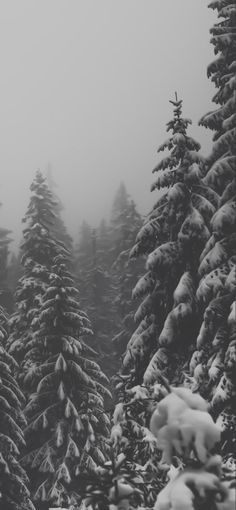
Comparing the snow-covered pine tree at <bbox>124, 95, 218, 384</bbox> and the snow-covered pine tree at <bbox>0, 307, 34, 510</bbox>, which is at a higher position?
the snow-covered pine tree at <bbox>124, 95, 218, 384</bbox>

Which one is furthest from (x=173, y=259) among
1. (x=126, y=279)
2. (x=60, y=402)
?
(x=126, y=279)

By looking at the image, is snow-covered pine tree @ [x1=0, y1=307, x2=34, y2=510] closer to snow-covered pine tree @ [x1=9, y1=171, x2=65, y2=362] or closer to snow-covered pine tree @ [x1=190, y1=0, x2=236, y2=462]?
snow-covered pine tree @ [x1=9, y1=171, x2=65, y2=362]

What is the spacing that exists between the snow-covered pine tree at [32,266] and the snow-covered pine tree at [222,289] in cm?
1337

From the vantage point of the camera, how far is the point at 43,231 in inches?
1018

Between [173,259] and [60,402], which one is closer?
[173,259]

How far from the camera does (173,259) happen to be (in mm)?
13094

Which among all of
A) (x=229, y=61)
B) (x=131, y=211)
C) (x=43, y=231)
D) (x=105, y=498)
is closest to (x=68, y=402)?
(x=43, y=231)

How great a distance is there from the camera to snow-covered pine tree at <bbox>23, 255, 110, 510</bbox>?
20016mm

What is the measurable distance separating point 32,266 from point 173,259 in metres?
13.8

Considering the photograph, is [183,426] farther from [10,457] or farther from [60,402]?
[60,402]

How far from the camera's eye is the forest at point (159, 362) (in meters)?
4.16

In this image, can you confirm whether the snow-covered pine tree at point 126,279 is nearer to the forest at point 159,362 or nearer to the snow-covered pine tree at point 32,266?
the snow-covered pine tree at point 32,266

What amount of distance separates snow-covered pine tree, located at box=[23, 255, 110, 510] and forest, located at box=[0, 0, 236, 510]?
0.18 ft

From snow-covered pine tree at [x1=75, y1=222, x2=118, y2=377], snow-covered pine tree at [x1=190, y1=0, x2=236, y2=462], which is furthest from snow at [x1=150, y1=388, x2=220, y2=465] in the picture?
snow-covered pine tree at [x1=75, y1=222, x2=118, y2=377]
